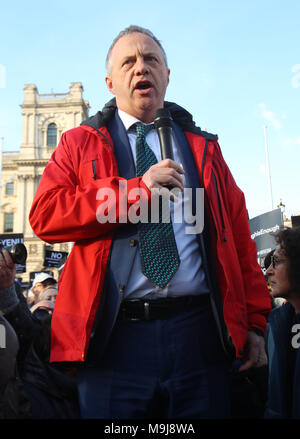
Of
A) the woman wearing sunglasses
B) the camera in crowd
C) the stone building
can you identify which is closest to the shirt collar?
the camera in crowd

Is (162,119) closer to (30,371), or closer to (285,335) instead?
(285,335)

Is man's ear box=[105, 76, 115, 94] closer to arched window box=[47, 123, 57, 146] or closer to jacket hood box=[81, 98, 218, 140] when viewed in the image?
jacket hood box=[81, 98, 218, 140]

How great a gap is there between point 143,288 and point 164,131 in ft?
2.35

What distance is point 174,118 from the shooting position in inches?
95.5

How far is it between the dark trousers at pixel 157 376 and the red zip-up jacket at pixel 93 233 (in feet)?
0.46

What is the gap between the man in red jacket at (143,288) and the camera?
1791 mm

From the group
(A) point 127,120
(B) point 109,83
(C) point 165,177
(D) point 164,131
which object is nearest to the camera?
(C) point 165,177

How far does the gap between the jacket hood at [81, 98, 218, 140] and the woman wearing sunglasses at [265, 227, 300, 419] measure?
1226mm
